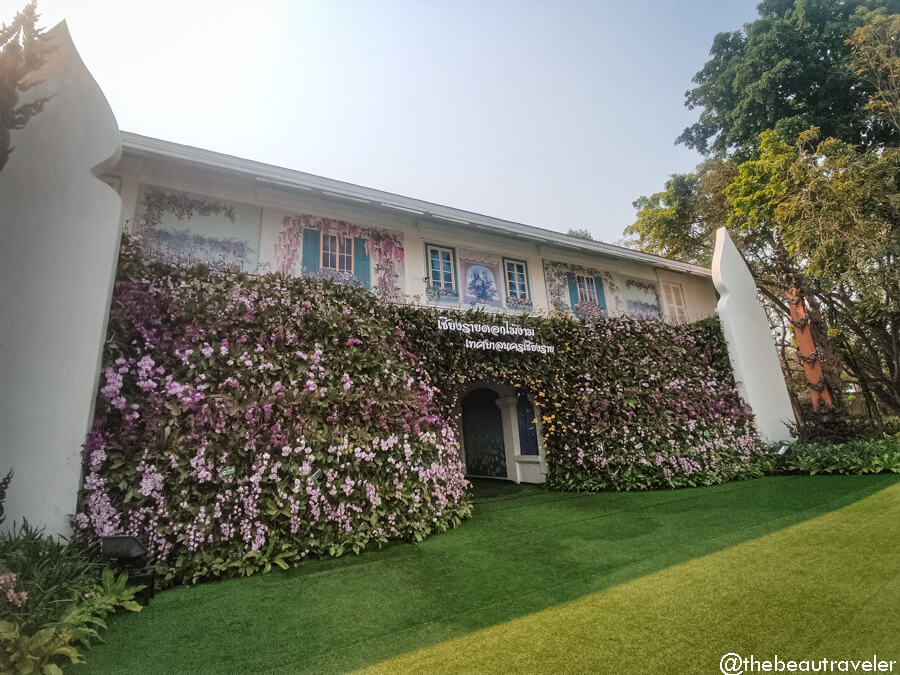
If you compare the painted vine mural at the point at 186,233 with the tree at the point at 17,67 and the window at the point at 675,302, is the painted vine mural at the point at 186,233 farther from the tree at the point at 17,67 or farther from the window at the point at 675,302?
the window at the point at 675,302

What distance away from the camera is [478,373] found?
674 cm

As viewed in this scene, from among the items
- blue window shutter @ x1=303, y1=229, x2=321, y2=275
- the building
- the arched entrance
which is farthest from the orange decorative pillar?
blue window shutter @ x1=303, y1=229, x2=321, y2=275

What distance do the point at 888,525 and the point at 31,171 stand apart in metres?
8.84

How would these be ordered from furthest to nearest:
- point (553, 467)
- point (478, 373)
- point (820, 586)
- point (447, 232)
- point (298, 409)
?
point (447, 232) < point (553, 467) < point (478, 373) < point (298, 409) < point (820, 586)

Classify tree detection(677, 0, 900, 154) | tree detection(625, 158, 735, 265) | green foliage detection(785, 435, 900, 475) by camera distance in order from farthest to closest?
1. tree detection(625, 158, 735, 265)
2. tree detection(677, 0, 900, 154)
3. green foliage detection(785, 435, 900, 475)

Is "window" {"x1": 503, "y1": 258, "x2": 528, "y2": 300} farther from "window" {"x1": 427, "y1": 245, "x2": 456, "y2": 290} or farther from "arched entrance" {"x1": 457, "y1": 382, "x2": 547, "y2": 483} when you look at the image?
"arched entrance" {"x1": 457, "y1": 382, "x2": 547, "y2": 483}

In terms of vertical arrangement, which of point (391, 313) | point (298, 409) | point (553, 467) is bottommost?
point (553, 467)

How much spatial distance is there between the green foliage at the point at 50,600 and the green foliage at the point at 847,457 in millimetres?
9933

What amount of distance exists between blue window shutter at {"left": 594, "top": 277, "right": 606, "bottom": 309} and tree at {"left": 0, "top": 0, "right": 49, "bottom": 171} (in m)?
10.1

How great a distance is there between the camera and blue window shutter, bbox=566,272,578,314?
10.0 metres

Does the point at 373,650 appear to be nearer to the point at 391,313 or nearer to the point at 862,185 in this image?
the point at 391,313

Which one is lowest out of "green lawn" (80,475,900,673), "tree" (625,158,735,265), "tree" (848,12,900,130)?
"green lawn" (80,475,900,673)

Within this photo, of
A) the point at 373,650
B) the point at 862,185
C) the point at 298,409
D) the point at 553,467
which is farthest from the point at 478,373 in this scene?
the point at 862,185

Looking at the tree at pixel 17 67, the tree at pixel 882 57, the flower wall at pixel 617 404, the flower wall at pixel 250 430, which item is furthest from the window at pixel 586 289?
the tree at pixel 17 67
